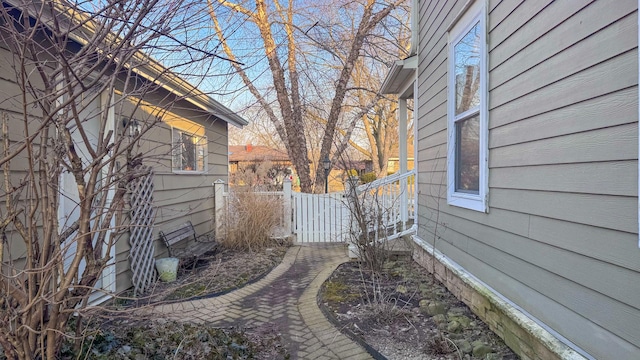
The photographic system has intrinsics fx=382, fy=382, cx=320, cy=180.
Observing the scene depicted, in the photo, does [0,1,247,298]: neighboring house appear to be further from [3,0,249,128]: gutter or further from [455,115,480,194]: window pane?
[455,115,480,194]: window pane

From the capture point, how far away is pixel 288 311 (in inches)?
161

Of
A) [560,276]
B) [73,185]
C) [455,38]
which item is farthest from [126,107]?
[560,276]

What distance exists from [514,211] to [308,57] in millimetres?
10228

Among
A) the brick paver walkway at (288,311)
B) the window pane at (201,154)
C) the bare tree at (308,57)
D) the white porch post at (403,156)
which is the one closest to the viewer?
the brick paver walkway at (288,311)

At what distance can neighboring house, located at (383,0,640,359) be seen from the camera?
1.84 meters

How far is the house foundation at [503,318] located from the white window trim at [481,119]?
69 centimetres

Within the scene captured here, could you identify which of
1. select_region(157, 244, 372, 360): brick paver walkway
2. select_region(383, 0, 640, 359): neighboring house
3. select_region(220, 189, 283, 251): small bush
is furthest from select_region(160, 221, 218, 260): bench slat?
select_region(383, 0, 640, 359): neighboring house

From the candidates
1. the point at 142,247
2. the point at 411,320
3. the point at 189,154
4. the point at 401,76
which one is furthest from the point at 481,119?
the point at 189,154

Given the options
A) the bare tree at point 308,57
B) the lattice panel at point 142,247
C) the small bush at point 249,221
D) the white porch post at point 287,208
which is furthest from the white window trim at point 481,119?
the bare tree at point 308,57

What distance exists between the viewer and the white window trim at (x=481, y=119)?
Result: 10.9ft

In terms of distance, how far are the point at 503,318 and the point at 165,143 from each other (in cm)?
388

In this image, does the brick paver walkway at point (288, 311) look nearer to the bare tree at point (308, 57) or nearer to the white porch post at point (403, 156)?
the white porch post at point (403, 156)

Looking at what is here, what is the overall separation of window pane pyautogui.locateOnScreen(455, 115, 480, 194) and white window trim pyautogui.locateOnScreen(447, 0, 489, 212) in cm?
6

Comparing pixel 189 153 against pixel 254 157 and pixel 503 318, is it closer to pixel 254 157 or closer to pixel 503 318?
pixel 503 318
